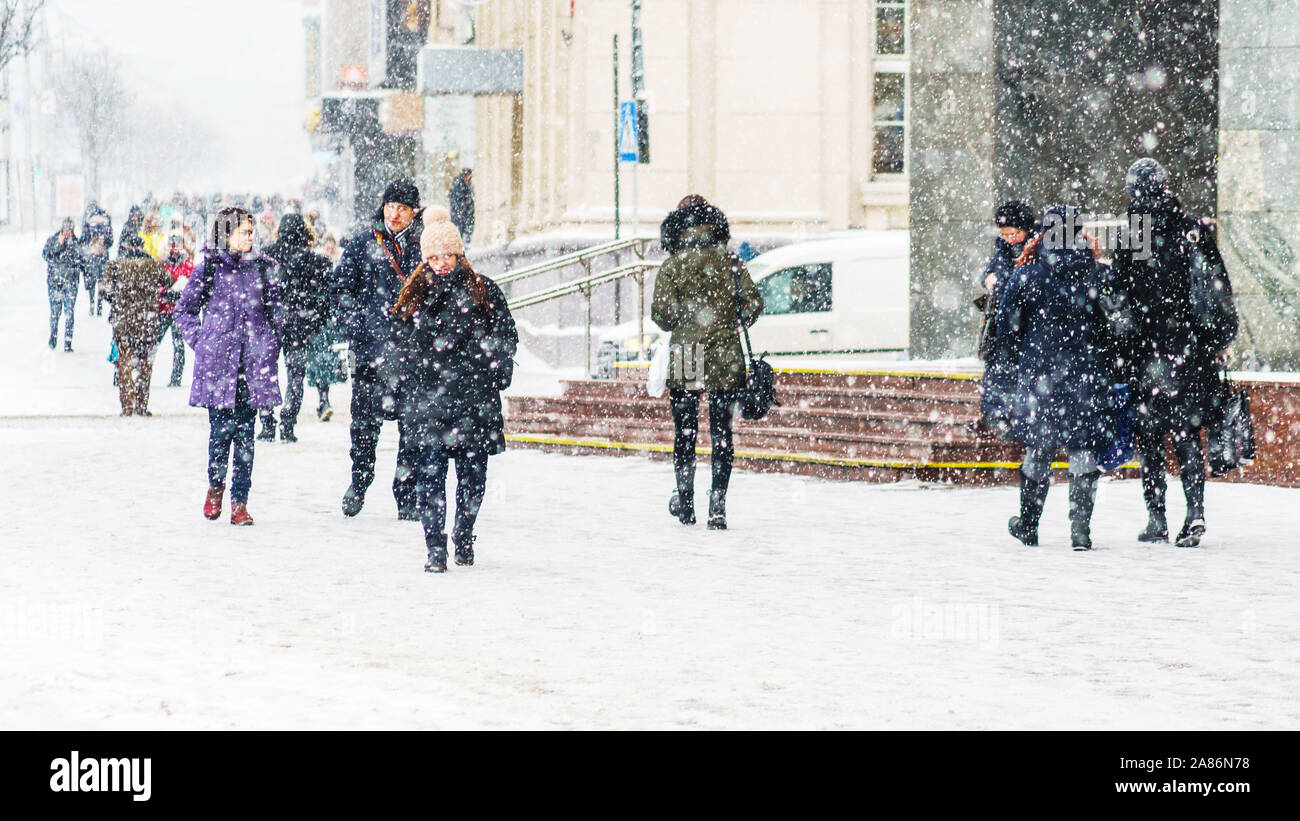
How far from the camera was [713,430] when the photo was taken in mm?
11648

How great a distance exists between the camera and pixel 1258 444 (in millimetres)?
13734

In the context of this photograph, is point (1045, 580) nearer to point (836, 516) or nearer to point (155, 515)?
point (836, 516)

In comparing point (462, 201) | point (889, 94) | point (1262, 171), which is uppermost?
point (889, 94)

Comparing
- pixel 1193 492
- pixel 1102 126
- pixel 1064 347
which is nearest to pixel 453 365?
pixel 1064 347

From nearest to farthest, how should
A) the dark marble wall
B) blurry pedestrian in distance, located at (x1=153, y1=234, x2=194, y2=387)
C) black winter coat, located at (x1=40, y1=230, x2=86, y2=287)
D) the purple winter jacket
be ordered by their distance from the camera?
the purple winter jacket, the dark marble wall, blurry pedestrian in distance, located at (x1=153, y1=234, x2=194, y2=387), black winter coat, located at (x1=40, y1=230, x2=86, y2=287)

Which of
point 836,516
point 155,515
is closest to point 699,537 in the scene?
point 836,516

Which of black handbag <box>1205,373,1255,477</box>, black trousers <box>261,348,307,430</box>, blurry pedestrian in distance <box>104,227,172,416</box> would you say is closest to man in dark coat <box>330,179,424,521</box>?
black handbag <box>1205,373,1255,477</box>

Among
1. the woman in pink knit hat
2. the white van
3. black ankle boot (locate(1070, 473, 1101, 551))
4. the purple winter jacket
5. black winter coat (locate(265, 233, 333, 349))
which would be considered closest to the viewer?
the woman in pink knit hat

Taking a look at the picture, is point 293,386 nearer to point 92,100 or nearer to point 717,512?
point 717,512

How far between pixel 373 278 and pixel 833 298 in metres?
11.5

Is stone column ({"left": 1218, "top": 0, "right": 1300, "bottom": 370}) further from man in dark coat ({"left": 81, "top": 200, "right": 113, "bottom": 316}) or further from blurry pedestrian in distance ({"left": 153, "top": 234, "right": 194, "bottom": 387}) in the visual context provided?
man in dark coat ({"left": 81, "top": 200, "right": 113, "bottom": 316})

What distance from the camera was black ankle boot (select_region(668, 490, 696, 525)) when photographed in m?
11.9

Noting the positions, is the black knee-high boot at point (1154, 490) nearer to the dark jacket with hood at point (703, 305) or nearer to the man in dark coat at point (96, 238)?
the dark jacket with hood at point (703, 305)

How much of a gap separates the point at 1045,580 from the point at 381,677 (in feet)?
12.0
